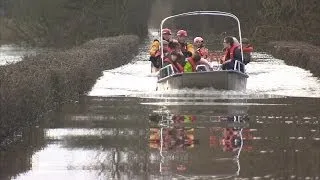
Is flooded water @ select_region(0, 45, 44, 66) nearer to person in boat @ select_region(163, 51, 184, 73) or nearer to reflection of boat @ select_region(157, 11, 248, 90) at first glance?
person in boat @ select_region(163, 51, 184, 73)

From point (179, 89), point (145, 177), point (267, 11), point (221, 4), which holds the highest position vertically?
point (221, 4)

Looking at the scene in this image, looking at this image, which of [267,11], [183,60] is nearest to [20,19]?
[267,11]

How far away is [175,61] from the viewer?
76.1 feet

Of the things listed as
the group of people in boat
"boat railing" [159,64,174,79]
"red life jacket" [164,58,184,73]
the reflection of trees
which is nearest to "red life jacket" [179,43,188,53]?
the group of people in boat

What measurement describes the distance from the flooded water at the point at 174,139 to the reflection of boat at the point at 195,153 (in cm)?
1

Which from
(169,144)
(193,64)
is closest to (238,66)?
(193,64)

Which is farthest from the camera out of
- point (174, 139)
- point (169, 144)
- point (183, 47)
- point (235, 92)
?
point (183, 47)

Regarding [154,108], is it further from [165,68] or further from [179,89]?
[165,68]

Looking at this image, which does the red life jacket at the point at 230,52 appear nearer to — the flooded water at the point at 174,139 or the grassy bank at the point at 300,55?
the flooded water at the point at 174,139

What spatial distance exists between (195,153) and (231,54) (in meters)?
12.6

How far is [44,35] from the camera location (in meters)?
73.2

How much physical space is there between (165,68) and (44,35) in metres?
52.4

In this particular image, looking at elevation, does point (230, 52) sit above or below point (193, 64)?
above

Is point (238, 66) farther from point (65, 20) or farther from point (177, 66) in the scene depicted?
point (65, 20)
